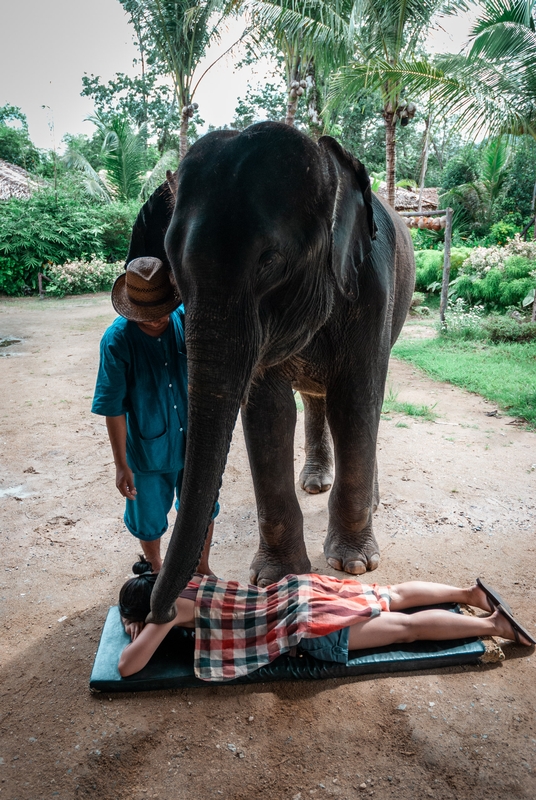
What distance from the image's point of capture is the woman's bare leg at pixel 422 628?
249 cm

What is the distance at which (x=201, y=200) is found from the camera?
6.12ft

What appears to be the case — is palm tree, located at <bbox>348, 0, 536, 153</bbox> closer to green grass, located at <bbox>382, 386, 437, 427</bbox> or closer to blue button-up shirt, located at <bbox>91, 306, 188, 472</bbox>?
green grass, located at <bbox>382, 386, 437, 427</bbox>

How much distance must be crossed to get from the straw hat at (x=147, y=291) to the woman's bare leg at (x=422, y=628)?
5.20 feet

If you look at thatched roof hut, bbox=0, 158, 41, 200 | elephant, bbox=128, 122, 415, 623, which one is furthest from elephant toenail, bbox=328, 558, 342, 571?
thatched roof hut, bbox=0, 158, 41, 200

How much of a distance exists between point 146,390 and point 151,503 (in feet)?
1.94

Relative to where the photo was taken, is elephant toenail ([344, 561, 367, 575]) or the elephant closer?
the elephant

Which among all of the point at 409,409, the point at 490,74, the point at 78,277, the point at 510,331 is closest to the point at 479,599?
the point at 409,409

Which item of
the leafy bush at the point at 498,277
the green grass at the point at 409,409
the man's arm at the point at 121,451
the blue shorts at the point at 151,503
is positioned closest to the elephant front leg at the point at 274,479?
the blue shorts at the point at 151,503

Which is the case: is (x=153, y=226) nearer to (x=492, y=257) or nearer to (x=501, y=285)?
(x=501, y=285)

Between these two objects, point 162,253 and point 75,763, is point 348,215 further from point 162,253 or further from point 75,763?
point 75,763

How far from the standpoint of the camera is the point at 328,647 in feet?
7.92

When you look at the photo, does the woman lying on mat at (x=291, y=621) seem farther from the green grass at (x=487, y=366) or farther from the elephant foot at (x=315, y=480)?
the green grass at (x=487, y=366)

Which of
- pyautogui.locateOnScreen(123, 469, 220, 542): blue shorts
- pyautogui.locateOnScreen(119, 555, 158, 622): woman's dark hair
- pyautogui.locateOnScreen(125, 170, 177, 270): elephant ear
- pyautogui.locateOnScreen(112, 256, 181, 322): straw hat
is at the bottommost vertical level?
pyautogui.locateOnScreen(119, 555, 158, 622): woman's dark hair

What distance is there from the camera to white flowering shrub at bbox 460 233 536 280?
485 inches
